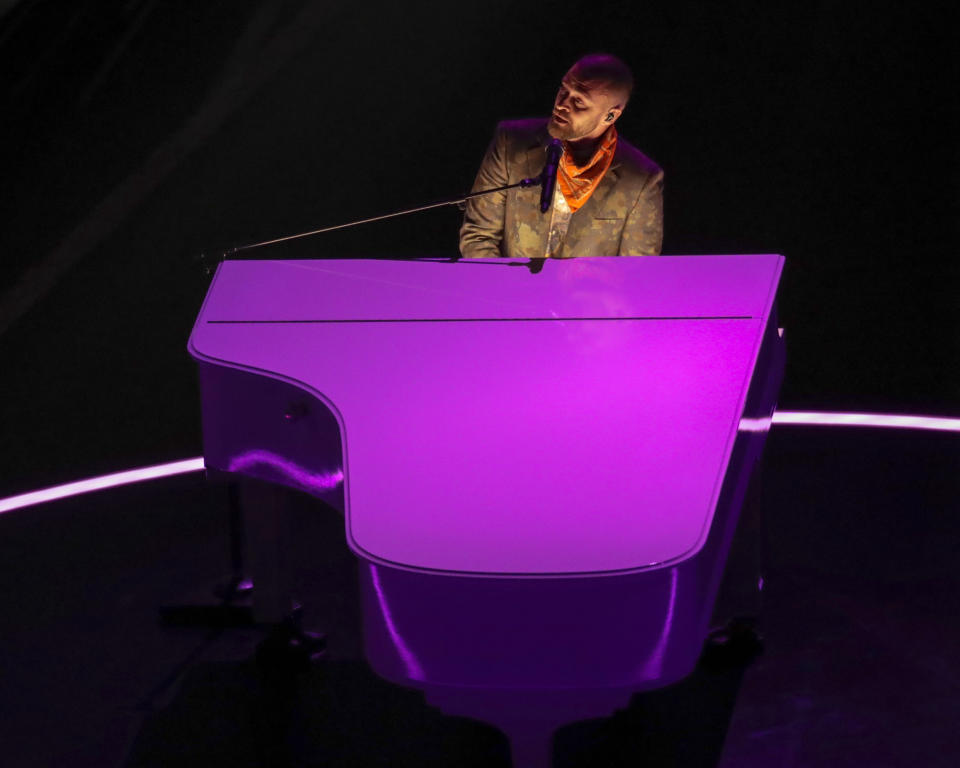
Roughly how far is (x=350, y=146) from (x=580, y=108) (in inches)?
78.3

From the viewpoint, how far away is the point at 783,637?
2.85m

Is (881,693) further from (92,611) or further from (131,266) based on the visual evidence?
(131,266)

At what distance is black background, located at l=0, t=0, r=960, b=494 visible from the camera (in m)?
4.22

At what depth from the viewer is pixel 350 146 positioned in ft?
14.6

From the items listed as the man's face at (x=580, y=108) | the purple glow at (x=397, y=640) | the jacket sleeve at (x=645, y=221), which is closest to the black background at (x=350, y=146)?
the jacket sleeve at (x=645, y=221)

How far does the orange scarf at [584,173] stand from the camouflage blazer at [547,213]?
0.03m

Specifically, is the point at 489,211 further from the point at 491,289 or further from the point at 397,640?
the point at 397,640

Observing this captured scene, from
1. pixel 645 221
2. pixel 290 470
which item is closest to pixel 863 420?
pixel 645 221

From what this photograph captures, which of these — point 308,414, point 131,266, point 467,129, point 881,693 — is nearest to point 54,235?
point 131,266

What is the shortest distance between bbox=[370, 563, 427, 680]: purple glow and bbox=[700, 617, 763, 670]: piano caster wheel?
1.35 metres

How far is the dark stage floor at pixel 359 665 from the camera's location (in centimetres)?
239

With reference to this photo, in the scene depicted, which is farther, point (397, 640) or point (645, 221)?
point (645, 221)

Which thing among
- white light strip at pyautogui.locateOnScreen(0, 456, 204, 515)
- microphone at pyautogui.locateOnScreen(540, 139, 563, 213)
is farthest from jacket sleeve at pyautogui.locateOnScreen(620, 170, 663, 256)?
white light strip at pyautogui.locateOnScreen(0, 456, 204, 515)

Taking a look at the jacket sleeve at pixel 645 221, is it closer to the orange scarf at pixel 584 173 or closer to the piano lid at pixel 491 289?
the orange scarf at pixel 584 173
